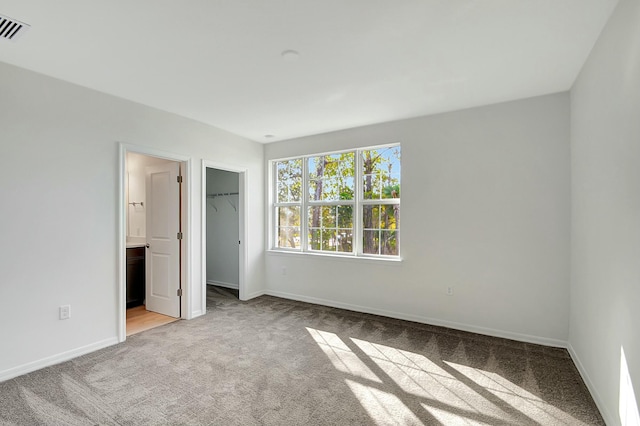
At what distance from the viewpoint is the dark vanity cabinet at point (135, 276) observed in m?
4.61

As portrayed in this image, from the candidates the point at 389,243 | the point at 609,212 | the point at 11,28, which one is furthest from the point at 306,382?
the point at 11,28

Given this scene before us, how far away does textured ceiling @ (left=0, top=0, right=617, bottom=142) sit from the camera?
191 centimetres

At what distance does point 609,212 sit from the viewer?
2031 mm

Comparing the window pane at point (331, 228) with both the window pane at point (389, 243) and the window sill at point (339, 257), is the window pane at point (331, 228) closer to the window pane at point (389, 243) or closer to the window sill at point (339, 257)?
the window sill at point (339, 257)

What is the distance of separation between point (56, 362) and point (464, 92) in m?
4.53

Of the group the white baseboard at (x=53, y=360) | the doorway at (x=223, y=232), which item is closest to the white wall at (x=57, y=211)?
the white baseboard at (x=53, y=360)

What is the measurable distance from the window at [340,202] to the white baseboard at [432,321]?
2.40 ft

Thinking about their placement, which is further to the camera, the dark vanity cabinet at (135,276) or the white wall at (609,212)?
the dark vanity cabinet at (135,276)

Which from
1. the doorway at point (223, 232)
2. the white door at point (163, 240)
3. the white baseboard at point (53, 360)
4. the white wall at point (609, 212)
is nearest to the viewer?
the white wall at point (609, 212)

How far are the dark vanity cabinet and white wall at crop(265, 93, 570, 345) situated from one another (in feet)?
10.0

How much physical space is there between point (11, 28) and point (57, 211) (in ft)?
4.82

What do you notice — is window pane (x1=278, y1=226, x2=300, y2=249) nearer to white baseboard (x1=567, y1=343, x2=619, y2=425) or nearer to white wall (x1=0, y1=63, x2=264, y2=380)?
white wall (x1=0, y1=63, x2=264, y2=380)

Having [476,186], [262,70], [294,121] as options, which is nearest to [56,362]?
[262,70]

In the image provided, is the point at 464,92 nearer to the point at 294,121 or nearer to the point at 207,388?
the point at 294,121
